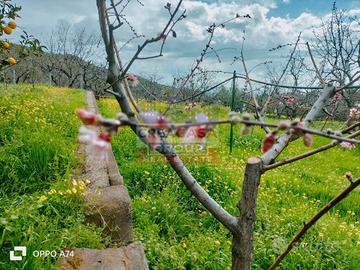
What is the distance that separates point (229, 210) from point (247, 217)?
2.68 m

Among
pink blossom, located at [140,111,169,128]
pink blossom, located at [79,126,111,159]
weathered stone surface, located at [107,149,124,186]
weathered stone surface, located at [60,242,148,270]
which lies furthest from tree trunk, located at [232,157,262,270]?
weathered stone surface, located at [107,149,124,186]

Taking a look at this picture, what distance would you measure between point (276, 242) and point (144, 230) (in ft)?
4.10

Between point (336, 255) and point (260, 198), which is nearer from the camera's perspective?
point (336, 255)

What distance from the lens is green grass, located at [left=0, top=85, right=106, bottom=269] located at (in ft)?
7.06

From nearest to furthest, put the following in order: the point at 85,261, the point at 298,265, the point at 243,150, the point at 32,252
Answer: the point at 32,252 < the point at 85,261 < the point at 298,265 < the point at 243,150

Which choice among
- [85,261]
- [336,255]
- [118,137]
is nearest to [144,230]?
[85,261]

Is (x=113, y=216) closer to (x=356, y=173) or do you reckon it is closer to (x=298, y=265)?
(x=298, y=265)

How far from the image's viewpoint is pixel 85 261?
218cm

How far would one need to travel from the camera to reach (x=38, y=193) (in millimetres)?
2992

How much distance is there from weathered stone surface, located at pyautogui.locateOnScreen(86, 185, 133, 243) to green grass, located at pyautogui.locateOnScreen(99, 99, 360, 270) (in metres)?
0.34

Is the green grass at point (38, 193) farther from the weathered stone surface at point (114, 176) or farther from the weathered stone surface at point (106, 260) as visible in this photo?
the weathered stone surface at point (114, 176)

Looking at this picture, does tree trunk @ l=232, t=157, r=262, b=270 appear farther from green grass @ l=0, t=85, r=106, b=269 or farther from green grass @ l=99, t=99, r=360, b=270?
green grass @ l=0, t=85, r=106, b=269

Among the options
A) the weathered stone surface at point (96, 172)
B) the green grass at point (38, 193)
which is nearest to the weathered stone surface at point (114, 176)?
the weathered stone surface at point (96, 172)

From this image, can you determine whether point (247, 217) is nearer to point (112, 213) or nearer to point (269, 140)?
point (269, 140)
